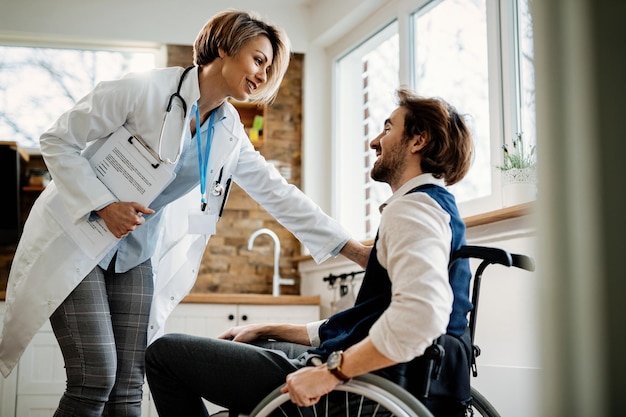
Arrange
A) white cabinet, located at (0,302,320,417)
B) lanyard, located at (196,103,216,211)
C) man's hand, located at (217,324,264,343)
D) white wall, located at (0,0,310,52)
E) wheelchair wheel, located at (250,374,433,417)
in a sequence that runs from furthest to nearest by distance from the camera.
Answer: white wall, located at (0,0,310,52) < white cabinet, located at (0,302,320,417) < lanyard, located at (196,103,216,211) < man's hand, located at (217,324,264,343) < wheelchair wheel, located at (250,374,433,417)

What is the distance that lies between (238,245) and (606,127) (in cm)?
413

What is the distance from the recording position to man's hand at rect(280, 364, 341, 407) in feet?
4.00

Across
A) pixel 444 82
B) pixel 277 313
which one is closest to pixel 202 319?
pixel 277 313

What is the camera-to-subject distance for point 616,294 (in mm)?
302

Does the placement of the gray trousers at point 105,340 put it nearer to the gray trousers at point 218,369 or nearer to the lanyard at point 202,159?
the lanyard at point 202,159

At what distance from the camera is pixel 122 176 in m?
1.86

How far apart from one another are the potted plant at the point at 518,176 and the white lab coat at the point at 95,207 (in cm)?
84

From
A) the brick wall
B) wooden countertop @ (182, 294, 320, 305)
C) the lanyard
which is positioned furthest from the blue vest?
the brick wall

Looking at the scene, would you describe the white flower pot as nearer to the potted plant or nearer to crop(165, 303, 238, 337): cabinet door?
the potted plant

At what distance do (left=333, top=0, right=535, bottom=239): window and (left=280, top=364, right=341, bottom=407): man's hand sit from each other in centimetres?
72

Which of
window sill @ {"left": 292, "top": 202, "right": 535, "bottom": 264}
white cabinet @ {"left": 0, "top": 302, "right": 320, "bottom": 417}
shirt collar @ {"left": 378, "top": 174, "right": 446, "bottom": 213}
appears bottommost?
white cabinet @ {"left": 0, "top": 302, "right": 320, "bottom": 417}

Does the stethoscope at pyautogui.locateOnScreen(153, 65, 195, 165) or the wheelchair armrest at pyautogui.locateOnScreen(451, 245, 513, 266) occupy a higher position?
the stethoscope at pyautogui.locateOnScreen(153, 65, 195, 165)

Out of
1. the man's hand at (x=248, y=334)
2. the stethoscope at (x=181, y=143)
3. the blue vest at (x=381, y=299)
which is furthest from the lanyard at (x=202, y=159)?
the blue vest at (x=381, y=299)

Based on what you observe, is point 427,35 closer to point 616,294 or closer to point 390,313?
point 390,313
